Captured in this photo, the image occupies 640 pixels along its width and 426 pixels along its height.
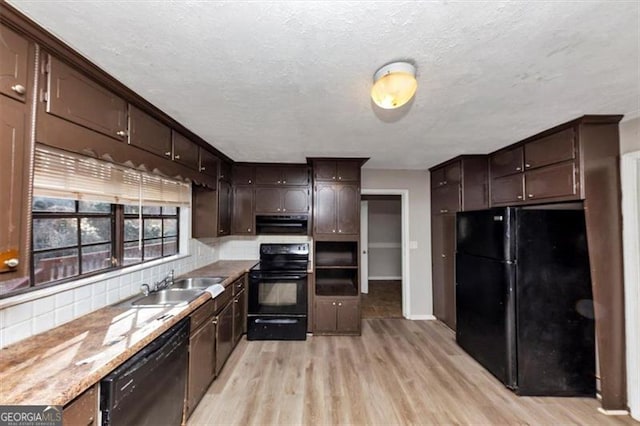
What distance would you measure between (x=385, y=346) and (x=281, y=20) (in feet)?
11.2

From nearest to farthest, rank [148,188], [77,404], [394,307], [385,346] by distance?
1. [77,404]
2. [148,188]
3. [385,346]
4. [394,307]

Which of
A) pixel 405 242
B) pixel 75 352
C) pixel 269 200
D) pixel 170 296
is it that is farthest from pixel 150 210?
pixel 405 242

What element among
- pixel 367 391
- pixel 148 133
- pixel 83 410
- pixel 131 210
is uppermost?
pixel 148 133

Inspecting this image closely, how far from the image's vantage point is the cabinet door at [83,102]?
123 cm

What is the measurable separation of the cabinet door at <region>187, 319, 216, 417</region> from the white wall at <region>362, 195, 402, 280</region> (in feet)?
17.4

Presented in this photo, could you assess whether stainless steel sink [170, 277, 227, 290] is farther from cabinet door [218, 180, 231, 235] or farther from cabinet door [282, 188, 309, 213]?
cabinet door [282, 188, 309, 213]

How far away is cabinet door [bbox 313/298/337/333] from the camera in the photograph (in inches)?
136

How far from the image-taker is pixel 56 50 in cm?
121

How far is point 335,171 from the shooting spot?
355cm

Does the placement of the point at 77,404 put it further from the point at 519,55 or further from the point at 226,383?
the point at 519,55

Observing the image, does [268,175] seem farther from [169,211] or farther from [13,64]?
[13,64]

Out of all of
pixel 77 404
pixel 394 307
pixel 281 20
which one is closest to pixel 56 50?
pixel 281 20

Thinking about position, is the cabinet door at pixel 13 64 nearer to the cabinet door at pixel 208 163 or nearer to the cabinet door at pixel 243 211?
the cabinet door at pixel 208 163

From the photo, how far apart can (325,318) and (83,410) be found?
270 centimetres
